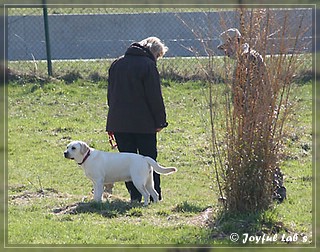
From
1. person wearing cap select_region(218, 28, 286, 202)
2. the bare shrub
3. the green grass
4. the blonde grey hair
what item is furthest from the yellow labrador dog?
person wearing cap select_region(218, 28, 286, 202)

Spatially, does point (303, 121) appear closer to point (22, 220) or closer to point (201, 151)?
point (201, 151)

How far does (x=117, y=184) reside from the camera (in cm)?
912

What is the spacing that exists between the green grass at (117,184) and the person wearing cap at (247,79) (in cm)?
23

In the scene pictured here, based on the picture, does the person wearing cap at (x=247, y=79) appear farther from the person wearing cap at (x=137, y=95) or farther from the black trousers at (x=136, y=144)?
the black trousers at (x=136, y=144)

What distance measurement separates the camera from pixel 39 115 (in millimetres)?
12008

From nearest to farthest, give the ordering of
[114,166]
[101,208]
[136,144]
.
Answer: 1. [101,208]
2. [114,166]
3. [136,144]

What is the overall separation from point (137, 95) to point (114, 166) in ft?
2.53

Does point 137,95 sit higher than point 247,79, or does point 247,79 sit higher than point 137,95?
point 247,79

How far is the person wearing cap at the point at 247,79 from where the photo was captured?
6543 mm

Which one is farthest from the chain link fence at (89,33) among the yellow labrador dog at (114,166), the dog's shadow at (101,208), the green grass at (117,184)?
the dog's shadow at (101,208)

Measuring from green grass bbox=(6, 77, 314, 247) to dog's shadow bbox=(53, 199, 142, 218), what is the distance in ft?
0.03

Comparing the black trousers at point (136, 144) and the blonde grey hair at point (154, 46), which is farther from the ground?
the blonde grey hair at point (154, 46)

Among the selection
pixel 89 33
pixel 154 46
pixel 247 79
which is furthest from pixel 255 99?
pixel 89 33

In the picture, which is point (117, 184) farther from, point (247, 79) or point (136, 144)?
point (247, 79)
